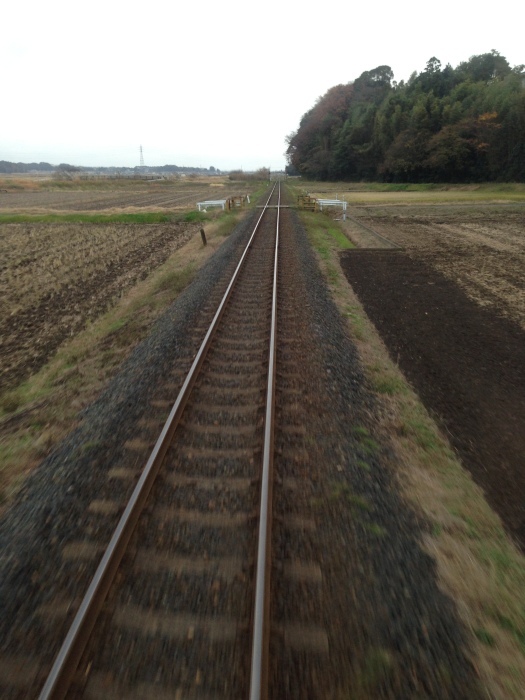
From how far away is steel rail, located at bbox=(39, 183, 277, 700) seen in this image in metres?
2.55

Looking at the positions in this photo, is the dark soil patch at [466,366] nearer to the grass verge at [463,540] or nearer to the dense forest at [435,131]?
the grass verge at [463,540]

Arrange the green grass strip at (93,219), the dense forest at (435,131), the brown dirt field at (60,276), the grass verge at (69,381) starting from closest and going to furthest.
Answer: the grass verge at (69,381)
the brown dirt field at (60,276)
the green grass strip at (93,219)
the dense forest at (435,131)

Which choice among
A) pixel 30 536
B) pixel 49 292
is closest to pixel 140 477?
pixel 30 536

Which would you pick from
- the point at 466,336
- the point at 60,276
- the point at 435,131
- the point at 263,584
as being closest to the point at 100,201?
the point at 60,276

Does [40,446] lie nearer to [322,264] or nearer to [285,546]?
[285,546]

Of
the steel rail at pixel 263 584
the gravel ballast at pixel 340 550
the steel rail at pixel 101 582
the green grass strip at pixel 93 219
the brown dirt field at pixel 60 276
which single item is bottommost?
the brown dirt field at pixel 60 276

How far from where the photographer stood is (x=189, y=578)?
3.36m

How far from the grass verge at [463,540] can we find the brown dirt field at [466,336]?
0.85 feet

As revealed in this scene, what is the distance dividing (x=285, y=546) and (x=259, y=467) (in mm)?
1045

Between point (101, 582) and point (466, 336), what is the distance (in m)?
8.41

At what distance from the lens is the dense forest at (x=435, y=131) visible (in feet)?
172

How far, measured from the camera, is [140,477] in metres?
4.27

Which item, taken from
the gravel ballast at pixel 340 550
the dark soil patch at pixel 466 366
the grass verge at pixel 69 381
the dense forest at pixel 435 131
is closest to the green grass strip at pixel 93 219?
the grass verge at pixel 69 381

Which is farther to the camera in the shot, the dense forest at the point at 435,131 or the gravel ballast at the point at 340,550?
the dense forest at the point at 435,131
